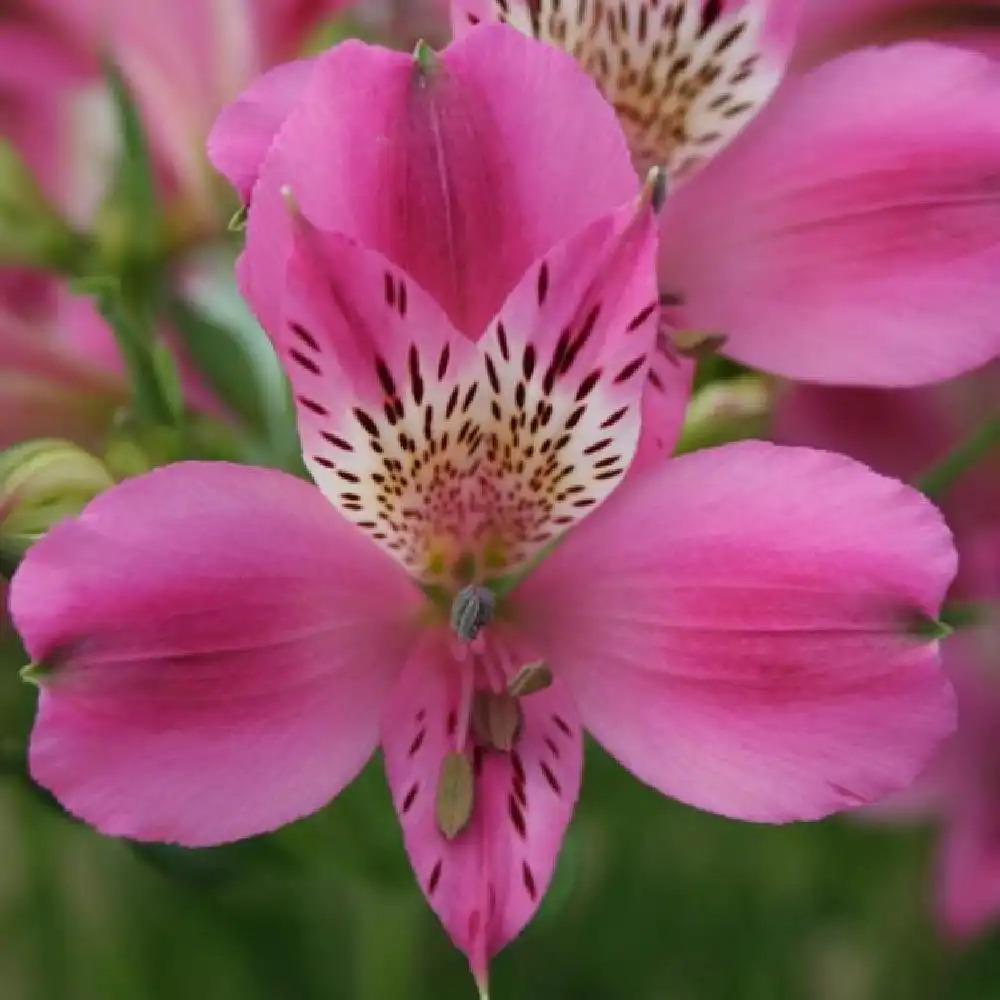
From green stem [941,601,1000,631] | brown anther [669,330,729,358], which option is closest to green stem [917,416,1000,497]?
green stem [941,601,1000,631]

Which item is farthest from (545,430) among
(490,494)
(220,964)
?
(220,964)

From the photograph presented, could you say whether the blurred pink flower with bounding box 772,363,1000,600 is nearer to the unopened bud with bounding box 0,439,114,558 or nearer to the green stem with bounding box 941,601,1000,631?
the green stem with bounding box 941,601,1000,631

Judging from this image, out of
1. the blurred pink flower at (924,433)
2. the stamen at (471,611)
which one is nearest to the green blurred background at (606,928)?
the blurred pink flower at (924,433)

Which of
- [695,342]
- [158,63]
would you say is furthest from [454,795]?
[158,63]

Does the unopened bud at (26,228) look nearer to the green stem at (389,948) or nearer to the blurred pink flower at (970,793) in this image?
the green stem at (389,948)

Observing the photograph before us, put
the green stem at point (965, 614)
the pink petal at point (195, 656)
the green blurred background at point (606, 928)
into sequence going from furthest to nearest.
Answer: the green blurred background at point (606, 928)
the green stem at point (965, 614)
the pink petal at point (195, 656)

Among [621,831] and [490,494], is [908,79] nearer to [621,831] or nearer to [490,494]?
[490,494]

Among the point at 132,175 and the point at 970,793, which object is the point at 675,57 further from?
the point at 970,793
